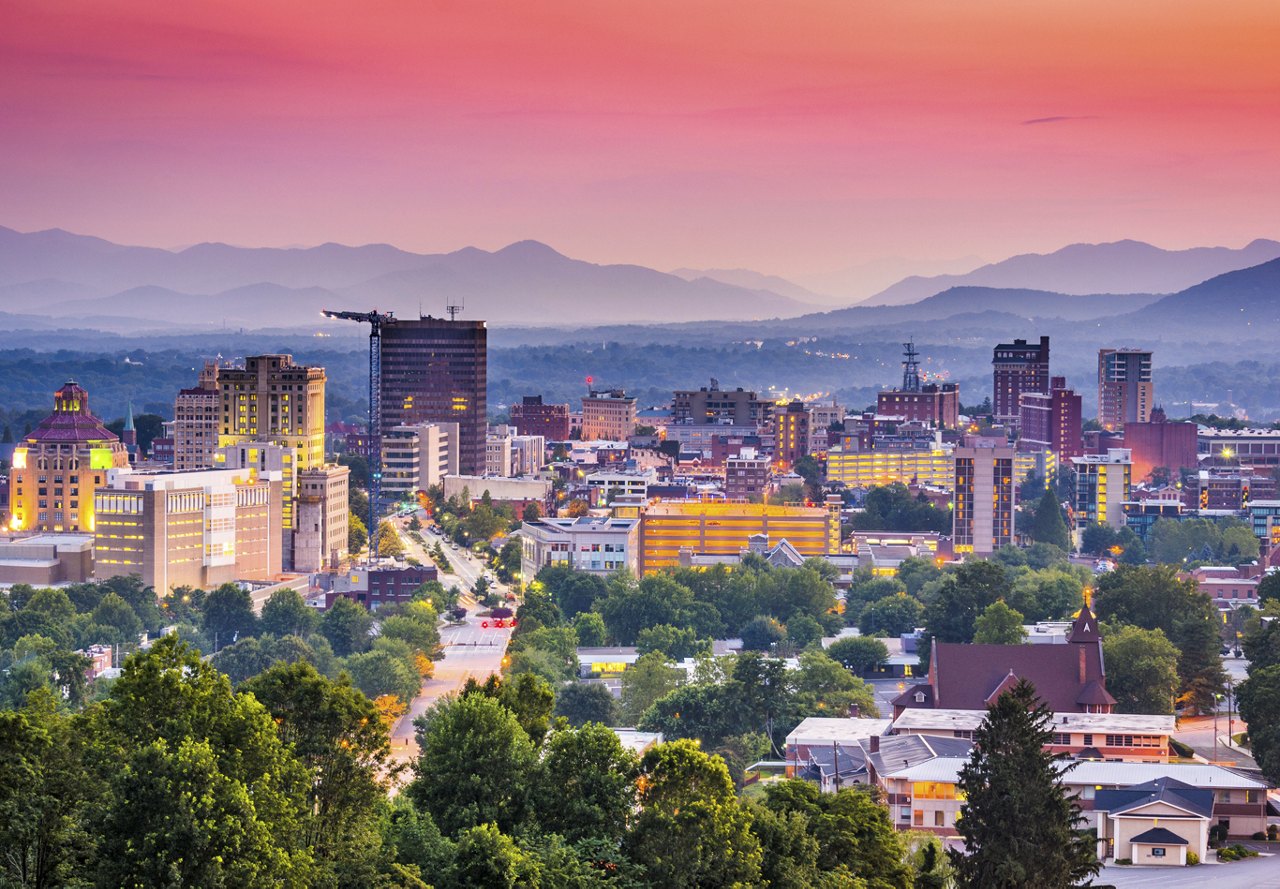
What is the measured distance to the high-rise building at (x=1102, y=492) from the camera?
4360 inches

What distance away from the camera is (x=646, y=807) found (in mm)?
27109

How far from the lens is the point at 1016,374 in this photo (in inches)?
6457

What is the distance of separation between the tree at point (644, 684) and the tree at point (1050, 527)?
44306 millimetres

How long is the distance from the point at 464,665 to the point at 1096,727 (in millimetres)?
22574

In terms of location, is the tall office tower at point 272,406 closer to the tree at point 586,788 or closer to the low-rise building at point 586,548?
the low-rise building at point 586,548

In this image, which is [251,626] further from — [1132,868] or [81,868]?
[81,868]

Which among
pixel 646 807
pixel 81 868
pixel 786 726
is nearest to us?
pixel 81 868

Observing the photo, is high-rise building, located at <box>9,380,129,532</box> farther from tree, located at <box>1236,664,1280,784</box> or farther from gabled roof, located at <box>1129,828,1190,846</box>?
gabled roof, located at <box>1129,828,1190,846</box>

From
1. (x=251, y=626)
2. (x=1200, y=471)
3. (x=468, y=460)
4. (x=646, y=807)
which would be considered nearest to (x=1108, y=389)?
(x=1200, y=471)

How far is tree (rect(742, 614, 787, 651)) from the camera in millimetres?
67250

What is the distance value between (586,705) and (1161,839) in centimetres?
1773

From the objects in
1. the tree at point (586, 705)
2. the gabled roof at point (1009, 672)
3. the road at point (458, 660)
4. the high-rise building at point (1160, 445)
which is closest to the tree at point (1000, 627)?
the gabled roof at point (1009, 672)

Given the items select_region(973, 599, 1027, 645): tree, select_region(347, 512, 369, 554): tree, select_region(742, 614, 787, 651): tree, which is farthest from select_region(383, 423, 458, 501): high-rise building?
select_region(973, 599, 1027, 645): tree

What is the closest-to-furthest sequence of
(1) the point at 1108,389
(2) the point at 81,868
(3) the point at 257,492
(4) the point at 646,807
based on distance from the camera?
(2) the point at 81,868
(4) the point at 646,807
(3) the point at 257,492
(1) the point at 1108,389
